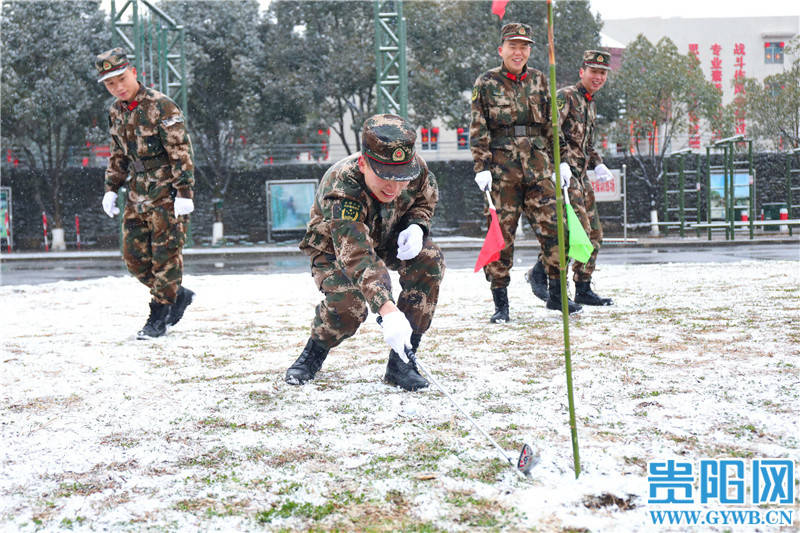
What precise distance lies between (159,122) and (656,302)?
3714 millimetres

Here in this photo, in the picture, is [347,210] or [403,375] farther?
[403,375]

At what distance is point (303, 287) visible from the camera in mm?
8383

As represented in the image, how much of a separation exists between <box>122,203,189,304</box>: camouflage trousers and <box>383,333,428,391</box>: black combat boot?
Result: 2.08m

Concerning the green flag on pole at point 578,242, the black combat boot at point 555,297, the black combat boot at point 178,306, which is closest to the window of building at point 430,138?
the black combat boot at point 555,297

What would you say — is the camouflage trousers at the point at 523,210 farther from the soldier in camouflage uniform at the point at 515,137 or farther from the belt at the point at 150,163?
the belt at the point at 150,163

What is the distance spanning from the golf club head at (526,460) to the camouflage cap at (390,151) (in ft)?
3.69

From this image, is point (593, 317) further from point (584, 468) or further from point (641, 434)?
point (584, 468)

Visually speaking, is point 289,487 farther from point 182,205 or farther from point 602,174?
point 602,174

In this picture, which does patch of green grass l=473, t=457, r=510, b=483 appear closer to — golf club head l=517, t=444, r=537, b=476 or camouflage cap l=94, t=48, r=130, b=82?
→ golf club head l=517, t=444, r=537, b=476

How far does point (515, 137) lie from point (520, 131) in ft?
0.17

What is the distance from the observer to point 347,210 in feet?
10.0

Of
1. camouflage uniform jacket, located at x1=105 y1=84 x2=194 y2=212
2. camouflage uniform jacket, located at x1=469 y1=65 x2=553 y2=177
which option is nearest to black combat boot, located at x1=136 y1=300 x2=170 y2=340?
camouflage uniform jacket, located at x1=105 y1=84 x2=194 y2=212

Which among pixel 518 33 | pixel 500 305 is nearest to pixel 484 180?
pixel 500 305

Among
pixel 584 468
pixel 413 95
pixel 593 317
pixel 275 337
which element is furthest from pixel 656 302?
pixel 413 95
